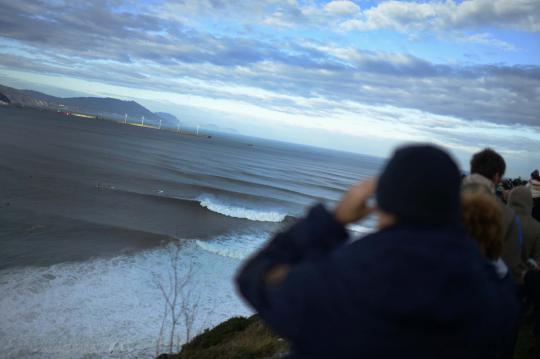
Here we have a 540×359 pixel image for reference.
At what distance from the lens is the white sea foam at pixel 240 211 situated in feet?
76.4

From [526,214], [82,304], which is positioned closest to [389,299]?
[526,214]

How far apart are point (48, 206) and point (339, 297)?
68.8ft

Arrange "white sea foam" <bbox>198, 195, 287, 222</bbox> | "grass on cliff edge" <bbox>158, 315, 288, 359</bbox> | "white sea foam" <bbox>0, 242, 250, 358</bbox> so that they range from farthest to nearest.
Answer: "white sea foam" <bbox>198, 195, 287, 222</bbox>, "white sea foam" <bbox>0, 242, 250, 358</bbox>, "grass on cliff edge" <bbox>158, 315, 288, 359</bbox>

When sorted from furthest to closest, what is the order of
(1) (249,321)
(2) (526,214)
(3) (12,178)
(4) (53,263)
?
1. (3) (12,178)
2. (4) (53,263)
3. (1) (249,321)
4. (2) (526,214)

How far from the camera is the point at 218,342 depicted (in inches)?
311

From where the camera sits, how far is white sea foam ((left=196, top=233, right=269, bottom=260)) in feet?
49.7

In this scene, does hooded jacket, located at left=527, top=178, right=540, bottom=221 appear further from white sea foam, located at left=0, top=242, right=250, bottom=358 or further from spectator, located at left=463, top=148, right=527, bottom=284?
white sea foam, located at left=0, top=242, right=250, bottom=358

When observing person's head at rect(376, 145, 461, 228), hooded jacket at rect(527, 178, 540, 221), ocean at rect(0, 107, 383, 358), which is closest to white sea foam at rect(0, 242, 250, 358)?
ocean at rect(0, 107, 383, 358)

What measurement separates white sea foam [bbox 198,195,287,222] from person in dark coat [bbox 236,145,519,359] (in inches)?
841

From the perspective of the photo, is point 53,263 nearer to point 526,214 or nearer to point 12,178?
point 526,214

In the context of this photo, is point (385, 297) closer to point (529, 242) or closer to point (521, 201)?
point (529, 242)

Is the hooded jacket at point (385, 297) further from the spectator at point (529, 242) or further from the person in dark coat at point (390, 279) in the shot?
the spectator at point (529, 242)

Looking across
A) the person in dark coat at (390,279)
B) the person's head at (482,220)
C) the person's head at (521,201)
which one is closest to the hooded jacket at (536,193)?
the person's head at (521,201)

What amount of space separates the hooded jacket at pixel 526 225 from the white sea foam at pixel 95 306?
20.5 feet
